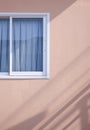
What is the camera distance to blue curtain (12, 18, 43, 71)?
785 centimetres

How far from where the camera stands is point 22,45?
786 centimetres

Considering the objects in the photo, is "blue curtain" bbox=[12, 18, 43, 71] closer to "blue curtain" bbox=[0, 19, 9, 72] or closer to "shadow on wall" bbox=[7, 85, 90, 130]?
"blue curtain" bbox=[0, 19, 9, 72]

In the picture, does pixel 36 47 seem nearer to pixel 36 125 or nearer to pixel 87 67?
pixel 87 67

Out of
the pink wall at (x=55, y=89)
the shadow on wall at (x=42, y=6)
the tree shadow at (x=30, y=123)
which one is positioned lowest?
the tree shadow at (x=30, y=123)

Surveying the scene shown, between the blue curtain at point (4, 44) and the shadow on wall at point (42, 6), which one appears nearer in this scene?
the shadow on wall at point (42, 6)

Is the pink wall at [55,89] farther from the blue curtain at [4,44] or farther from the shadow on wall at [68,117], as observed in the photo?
the blue curtain at [4,44]

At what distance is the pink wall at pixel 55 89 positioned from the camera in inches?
304

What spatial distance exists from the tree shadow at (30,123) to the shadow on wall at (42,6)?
82.0 inches

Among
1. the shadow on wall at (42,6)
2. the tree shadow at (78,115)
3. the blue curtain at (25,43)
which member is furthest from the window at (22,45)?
the tree shadow at (78,115)

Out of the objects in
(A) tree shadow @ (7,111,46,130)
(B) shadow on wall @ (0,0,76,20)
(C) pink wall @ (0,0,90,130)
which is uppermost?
(B) shadow on wall @ (0,0,76,20)

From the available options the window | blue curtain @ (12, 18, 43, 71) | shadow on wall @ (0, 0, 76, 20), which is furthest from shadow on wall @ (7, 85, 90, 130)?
shadow on wall @ (0, 0, 76, 20)

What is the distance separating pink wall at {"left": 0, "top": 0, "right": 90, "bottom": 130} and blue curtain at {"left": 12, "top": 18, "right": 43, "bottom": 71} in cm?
27

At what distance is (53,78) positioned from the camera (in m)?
7.73

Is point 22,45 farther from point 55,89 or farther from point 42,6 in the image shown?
point 55,89
